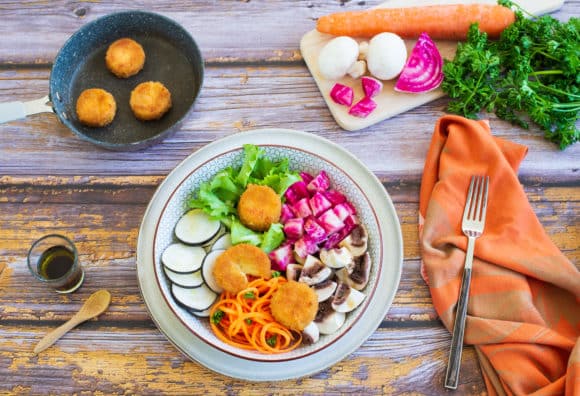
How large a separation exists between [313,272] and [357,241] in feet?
0.66

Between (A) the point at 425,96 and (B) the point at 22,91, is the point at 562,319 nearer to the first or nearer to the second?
(A) the point at 425,96

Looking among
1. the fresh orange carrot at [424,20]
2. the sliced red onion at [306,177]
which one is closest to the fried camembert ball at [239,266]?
the sliced red onion at [306,177]

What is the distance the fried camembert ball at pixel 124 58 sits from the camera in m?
2.41

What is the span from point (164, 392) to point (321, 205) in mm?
882

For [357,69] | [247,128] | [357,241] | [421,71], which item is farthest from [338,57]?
[357,241]

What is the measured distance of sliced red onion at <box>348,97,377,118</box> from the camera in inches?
92.8

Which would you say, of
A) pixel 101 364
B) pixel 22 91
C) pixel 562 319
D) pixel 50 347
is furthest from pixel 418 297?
pixel 22 91

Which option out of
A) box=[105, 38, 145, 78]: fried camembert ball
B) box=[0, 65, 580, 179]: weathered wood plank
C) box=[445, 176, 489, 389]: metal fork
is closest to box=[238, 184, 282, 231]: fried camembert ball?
box=[0, 65, 580, 179]: weathered wood plank

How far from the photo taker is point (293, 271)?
1984mm

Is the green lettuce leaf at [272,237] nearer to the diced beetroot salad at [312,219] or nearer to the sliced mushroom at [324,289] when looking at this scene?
the diced beetroot salad at [312,219]

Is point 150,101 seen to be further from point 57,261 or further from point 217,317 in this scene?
point 217,317

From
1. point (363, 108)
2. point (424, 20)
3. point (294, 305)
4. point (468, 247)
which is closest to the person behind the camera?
point (294, 305)

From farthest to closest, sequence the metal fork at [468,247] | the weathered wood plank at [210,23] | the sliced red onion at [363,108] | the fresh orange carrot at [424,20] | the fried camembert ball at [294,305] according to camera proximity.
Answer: the weathered wood plank at [210,23]
the fresh orange carrot at [424,20]
the sliced red onion at [363,108]
the metal fork at [468,247]
the fried camembert ball at [294,305]

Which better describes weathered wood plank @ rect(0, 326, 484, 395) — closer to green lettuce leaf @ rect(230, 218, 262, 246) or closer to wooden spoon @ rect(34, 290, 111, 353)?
wooden spoon @ rect(34, 290, 111, 353)
